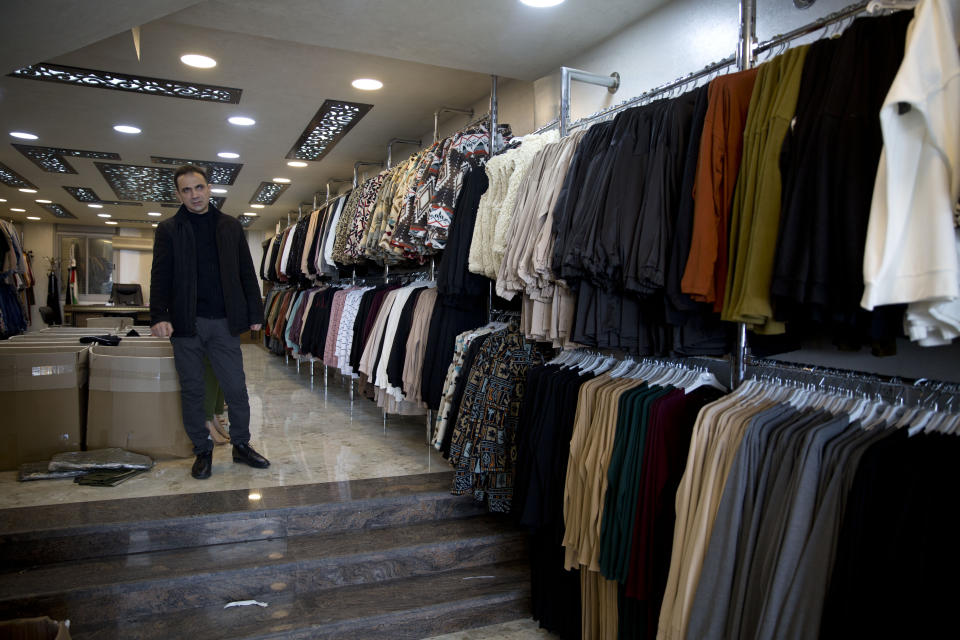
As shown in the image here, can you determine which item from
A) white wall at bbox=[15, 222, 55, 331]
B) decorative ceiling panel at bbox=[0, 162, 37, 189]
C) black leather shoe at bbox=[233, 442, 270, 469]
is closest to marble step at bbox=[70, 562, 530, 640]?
black leather shoe at bbox=[233, 442, 270, 469]

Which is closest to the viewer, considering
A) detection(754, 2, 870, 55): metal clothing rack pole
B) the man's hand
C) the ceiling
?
detection(754, 2, 870, 55): metal clothing rack pole

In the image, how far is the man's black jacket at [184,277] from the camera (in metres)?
3.24

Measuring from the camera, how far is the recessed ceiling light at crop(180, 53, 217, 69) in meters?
3.71

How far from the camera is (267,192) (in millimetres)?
8898

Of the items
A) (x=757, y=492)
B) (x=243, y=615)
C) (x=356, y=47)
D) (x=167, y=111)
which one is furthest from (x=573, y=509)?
(x=167, y=111)

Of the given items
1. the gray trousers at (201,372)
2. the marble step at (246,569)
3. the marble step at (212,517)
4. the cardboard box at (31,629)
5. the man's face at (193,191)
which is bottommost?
the marble step at (246,569)

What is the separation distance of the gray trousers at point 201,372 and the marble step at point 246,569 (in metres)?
0.87

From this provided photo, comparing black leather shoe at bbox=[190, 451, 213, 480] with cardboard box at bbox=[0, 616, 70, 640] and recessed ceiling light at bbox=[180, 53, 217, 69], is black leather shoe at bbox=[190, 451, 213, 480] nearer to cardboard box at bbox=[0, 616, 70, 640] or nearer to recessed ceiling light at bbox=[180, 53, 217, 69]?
cardboard box at bbox=[0, 616, 70, 640]

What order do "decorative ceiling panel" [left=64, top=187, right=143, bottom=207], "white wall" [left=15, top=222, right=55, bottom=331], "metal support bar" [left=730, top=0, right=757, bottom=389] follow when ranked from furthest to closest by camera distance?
"white wall" [left=15, top=222, right=55, bottom=331] → "decorative ceiling panel" [left=64, top=187, right=143, bottom=207] → "metal support bar" [left=730, top=0, right=757, bottom=389]

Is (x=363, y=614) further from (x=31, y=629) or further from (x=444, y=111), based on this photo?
(x=444, y=111)

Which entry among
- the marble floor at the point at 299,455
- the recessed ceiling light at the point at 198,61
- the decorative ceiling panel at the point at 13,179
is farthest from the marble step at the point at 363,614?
the decorative ceiling panel at the point at 13,179

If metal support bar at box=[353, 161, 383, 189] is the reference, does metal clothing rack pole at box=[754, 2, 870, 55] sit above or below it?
below

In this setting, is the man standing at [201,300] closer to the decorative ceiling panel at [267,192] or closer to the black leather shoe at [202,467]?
the black leather shoe at [202,467]

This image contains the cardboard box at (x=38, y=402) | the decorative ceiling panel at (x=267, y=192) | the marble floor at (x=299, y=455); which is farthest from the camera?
the decorative ceiling panel at (x=267, y=192)
